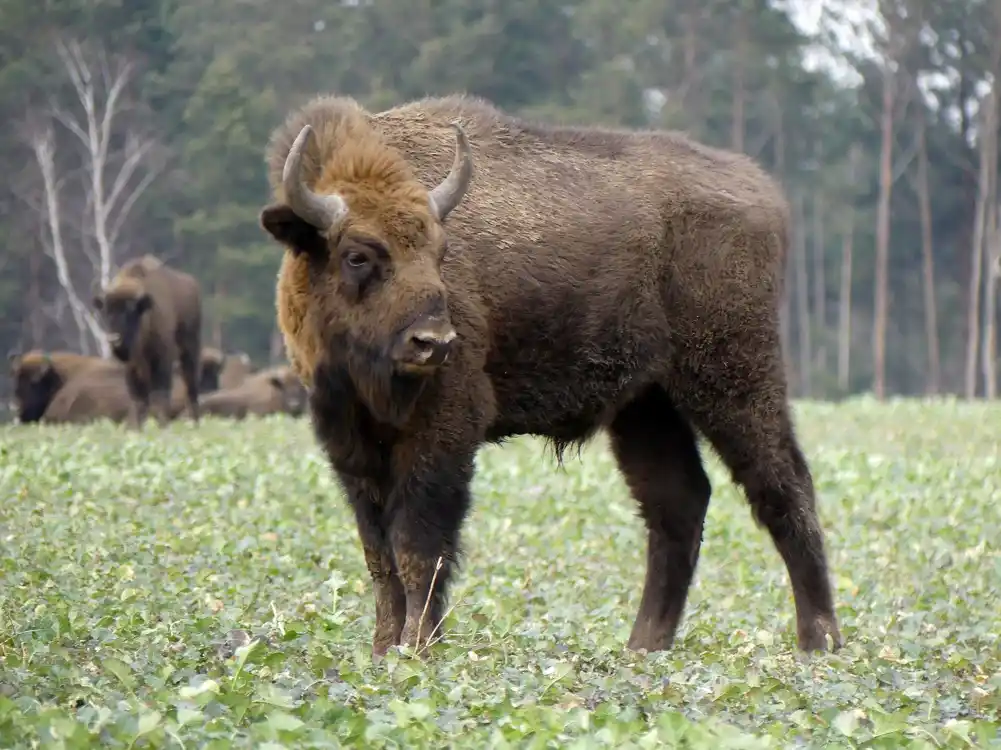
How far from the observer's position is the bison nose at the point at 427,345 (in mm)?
6094

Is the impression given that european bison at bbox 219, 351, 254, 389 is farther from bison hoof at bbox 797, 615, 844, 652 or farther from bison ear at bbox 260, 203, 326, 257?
bison ear at bbox 260, 203, 326, 257

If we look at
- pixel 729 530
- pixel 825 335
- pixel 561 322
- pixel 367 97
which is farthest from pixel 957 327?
pixel 561 322

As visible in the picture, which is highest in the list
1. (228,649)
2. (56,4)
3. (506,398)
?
(56,4)

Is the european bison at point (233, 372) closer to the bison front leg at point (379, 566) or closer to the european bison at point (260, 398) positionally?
the european bison at point (260, 398)

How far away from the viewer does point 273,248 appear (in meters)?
41.8

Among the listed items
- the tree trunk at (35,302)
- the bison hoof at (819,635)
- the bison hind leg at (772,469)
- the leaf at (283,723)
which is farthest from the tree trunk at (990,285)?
the leaf at (283,723)

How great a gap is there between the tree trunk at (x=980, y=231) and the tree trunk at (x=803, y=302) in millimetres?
8113

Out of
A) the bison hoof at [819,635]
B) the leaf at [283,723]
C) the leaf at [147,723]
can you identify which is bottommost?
the bison hoof at [819,635]

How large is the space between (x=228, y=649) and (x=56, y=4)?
17764mm

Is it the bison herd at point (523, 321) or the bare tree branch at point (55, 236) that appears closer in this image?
the bison herd at point (523, 321)

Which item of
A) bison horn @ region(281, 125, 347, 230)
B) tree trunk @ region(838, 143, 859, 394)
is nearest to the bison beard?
bison horn @ region(281, 125, 347, 230)

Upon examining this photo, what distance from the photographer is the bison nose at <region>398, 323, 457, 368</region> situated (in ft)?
20.0

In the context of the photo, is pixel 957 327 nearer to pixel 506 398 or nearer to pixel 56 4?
pixel 56 4

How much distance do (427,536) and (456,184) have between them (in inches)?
63.0
